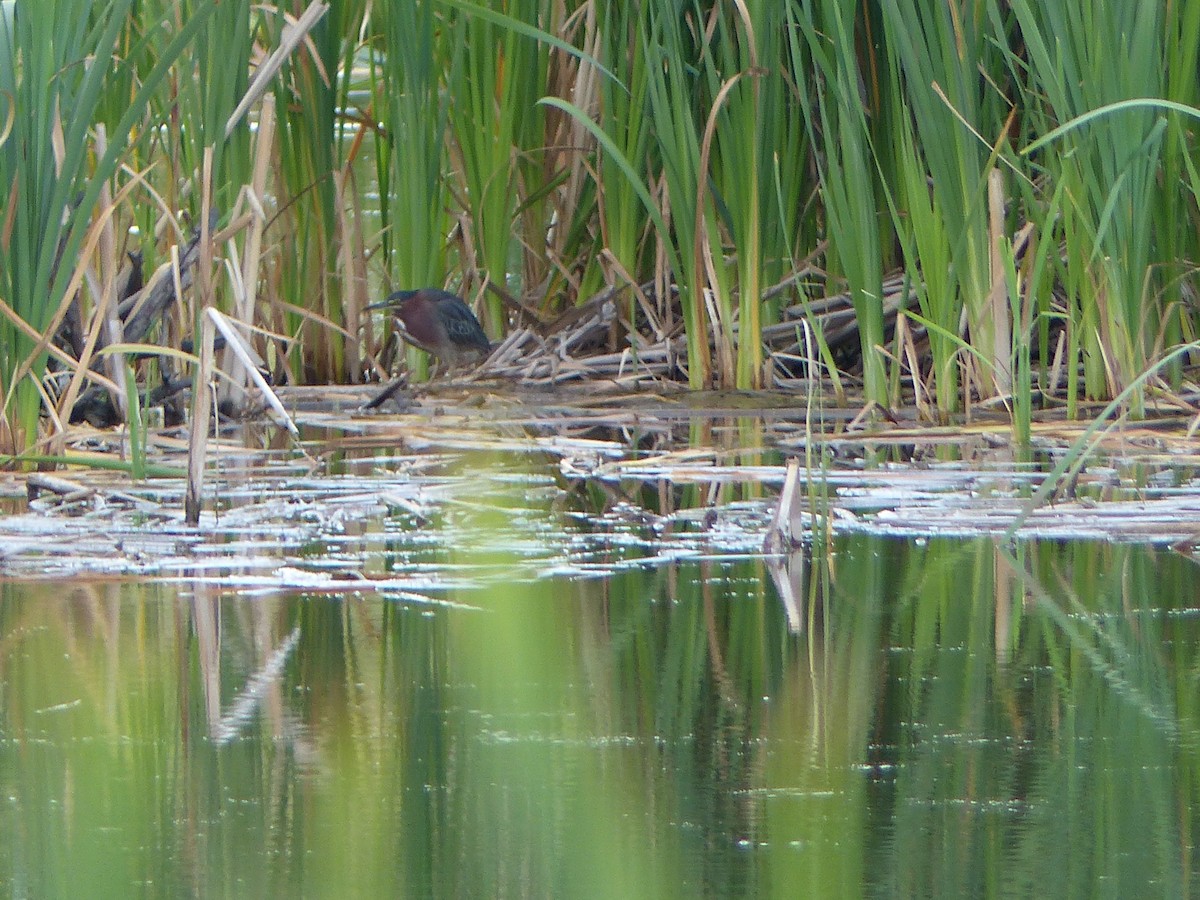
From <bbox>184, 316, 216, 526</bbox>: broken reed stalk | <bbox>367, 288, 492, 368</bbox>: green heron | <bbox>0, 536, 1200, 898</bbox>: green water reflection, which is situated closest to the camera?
<bbox>0, 536, 1200, 898</bbox>: green water reflection

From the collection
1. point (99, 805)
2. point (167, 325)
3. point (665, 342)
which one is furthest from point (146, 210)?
point (99, 805)

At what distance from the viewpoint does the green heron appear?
14.7 feet

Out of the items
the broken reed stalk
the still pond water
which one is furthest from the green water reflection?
the broken reed stalk

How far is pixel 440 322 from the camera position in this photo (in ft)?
15.1

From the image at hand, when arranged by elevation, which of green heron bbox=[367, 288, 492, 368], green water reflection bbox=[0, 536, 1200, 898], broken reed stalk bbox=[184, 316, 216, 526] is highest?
green heron bbox=[367, 288, 492, 368]

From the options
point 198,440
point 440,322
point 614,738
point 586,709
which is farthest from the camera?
point 440,322

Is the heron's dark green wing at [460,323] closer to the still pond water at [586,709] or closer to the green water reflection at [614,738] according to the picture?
the still pond water at [586,709]

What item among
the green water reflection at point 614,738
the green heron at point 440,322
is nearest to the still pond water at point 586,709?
the green water reflection at point 614,738

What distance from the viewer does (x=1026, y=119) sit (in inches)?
154

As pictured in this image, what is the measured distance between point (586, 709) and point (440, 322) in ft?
9.86

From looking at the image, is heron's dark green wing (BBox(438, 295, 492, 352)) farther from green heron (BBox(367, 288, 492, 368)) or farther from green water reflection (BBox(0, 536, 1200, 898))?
green water reflection (BBox(0, 536, 1200, 898))

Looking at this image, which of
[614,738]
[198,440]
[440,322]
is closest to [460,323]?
[440,322]

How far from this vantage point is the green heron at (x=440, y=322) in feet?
14.7

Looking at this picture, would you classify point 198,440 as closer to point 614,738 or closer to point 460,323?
point 614,738
